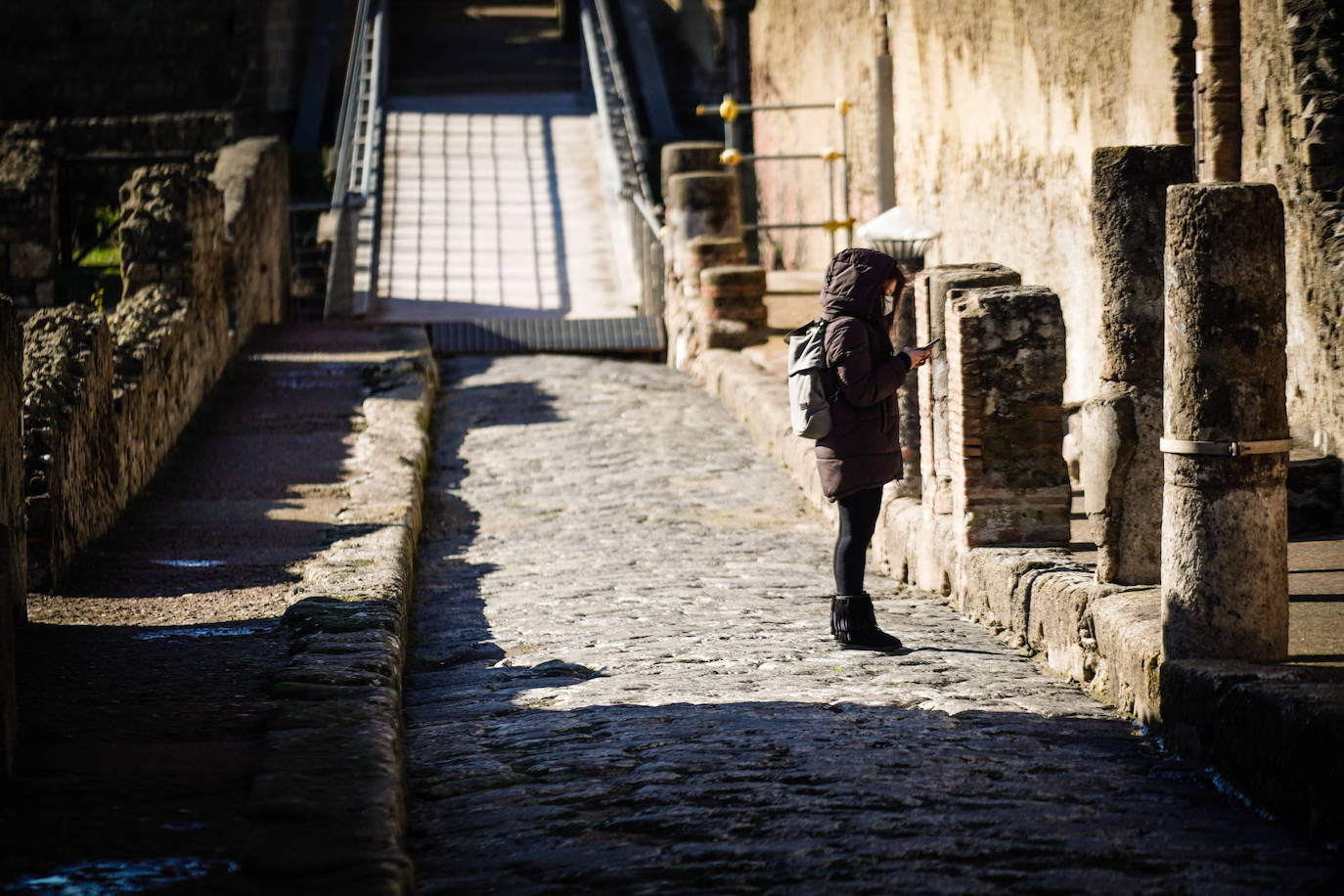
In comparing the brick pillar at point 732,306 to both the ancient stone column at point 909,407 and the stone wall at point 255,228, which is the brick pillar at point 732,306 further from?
the ancient stone column at point 909,407

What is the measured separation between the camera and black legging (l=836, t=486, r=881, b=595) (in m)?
6.18

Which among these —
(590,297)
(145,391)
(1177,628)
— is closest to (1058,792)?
(1177,628)

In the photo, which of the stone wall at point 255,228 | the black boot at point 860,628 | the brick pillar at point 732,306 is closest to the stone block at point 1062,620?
the black boot at point 860,628

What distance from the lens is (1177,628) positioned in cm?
473

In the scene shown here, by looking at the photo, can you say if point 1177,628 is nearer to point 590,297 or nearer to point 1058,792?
point 1058,792

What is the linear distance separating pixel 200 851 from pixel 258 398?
317 inches

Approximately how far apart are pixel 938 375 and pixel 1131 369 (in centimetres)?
162

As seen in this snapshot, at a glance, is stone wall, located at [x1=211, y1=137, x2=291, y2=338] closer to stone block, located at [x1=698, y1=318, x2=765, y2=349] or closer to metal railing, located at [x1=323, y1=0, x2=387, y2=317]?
metal railing, located at [x1=323, y1=0, x2=387, y2=317]

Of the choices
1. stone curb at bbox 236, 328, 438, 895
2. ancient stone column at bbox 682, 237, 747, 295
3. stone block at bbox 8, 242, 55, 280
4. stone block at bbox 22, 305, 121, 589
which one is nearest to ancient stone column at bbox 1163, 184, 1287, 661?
stone curb at bbox 236, 328, 438, 895

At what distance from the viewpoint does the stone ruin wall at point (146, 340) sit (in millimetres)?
6734

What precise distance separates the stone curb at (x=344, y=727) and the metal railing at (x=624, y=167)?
7076mm

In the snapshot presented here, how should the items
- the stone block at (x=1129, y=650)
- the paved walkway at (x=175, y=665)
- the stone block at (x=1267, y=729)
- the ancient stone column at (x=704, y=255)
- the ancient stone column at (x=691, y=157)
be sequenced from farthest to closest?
1. the ancient stone column at (x=691, y=157)
2. the ancient stone column at (x=704, y=255)
3. the stone block at (x=1129, y=650)
4. the stone block at (x=1267, y=729)
5. the paved walkway at (x=175, y=665)

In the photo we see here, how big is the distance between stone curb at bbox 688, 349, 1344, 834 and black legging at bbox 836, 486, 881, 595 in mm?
541

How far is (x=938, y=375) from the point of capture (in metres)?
7.13
